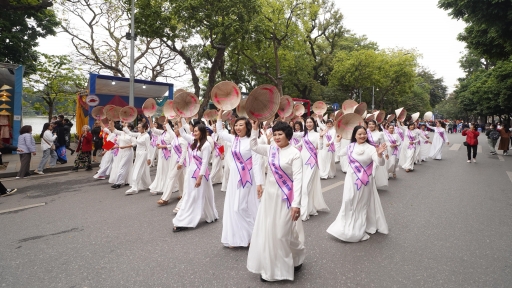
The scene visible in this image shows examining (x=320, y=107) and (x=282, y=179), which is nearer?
(x=282, y=179)

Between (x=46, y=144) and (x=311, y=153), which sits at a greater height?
(x=311, y=153)

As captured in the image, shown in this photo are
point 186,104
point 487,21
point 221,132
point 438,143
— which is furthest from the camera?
point 438,143

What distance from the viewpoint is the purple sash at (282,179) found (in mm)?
3092

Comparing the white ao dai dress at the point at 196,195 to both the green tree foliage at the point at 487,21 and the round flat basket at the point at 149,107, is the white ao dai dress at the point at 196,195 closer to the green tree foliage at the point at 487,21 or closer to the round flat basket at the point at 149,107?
the round flat basket at the point at 149,107

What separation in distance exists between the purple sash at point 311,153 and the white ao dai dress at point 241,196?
1.93 meters

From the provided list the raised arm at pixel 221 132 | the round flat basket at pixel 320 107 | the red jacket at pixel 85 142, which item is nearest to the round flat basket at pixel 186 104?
the raised arm at pixel 221 132

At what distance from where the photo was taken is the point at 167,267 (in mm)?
3391

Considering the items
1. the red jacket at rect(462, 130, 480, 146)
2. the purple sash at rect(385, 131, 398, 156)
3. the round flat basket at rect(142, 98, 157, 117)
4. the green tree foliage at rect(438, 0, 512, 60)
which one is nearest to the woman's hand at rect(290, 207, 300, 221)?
the round flat basket at rect(142, 98, 157, 117)

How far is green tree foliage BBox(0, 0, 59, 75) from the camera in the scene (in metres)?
15.3

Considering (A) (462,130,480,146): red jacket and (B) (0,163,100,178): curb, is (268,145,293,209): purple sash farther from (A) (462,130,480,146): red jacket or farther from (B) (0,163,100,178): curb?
(A) (462,130,480,146): red jacket

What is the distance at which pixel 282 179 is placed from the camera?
3.14m

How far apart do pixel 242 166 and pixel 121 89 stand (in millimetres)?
14432

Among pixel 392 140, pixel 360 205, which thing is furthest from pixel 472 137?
pixel 360 205

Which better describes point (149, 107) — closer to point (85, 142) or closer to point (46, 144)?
point (85, 142)
